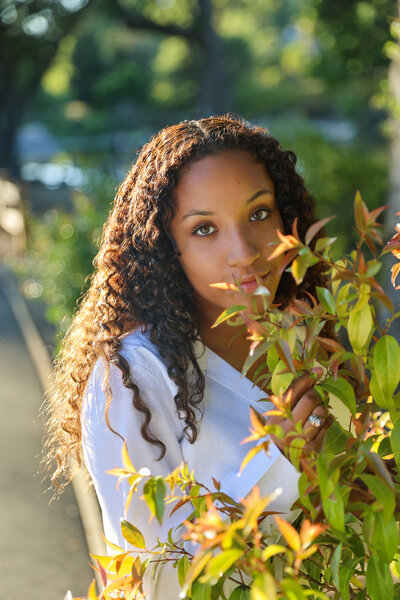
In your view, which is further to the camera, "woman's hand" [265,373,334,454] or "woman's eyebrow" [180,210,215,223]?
"woman's eyebrow" [180,210,215,223]

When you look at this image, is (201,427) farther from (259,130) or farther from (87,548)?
(87,548)

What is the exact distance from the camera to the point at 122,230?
2117 mm

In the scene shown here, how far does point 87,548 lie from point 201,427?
7.85 ft

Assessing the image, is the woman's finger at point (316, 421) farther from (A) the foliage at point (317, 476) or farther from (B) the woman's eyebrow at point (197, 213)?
(B) the woman's eyebrow at point (197, 213)

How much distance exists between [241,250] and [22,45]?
2022 cm

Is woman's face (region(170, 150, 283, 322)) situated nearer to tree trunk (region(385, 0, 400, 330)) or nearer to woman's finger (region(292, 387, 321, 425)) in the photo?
woman's finger (region(292, 387, 321, 425))

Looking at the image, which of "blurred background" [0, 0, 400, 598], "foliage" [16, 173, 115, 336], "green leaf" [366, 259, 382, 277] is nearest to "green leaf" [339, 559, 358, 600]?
"green leaf" [366, 259, 382, 277]

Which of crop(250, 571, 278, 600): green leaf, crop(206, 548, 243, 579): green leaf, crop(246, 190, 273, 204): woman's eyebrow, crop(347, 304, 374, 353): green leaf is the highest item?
crop(246, 190, 273, 204): woman's eyebrow

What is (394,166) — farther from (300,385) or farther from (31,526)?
(300,385)

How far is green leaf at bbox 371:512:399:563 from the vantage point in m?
1.12

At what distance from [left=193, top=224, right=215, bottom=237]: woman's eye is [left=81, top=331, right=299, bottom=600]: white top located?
0.29 meters

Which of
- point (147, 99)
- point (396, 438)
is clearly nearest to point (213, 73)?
point (396, 438)

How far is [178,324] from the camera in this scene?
1.92 m

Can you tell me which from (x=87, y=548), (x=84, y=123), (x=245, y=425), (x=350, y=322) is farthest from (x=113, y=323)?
(x=84, y=123)
